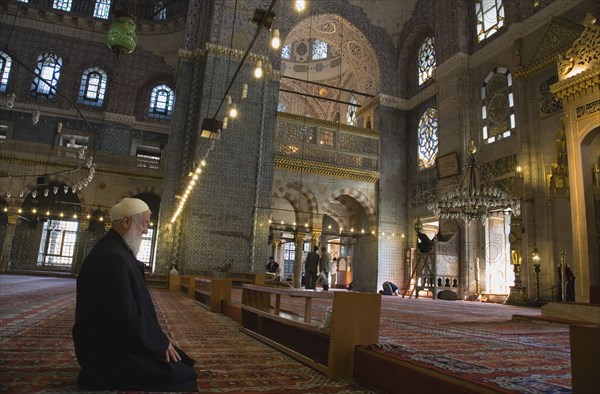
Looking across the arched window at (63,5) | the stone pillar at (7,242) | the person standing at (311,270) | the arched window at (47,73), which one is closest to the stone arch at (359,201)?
the person standing at (311,270)

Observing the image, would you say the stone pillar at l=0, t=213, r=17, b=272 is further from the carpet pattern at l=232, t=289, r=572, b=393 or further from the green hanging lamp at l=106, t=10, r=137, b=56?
the carpet pattern at l=232, t=289, r=572, b=393

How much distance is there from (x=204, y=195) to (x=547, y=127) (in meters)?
7.88

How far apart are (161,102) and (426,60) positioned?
10.1 meters

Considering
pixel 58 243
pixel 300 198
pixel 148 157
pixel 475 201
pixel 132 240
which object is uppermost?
pixel 148 157

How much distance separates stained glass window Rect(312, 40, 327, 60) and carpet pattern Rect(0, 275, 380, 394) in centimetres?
1655

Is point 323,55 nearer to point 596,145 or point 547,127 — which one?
point 547,127

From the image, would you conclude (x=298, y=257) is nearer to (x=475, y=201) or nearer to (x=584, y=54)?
(x=475, y=201)

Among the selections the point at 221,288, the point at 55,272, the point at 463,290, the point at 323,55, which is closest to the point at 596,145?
the point at 463,290

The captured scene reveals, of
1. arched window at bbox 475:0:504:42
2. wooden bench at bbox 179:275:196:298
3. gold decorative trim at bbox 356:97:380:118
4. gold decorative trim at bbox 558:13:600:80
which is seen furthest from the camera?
gold decorative trim at bbox 356:97:380:118

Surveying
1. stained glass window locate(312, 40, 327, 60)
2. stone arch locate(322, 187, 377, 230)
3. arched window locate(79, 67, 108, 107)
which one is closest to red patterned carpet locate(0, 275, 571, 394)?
stone arch locate(322, 187, 377, 230)

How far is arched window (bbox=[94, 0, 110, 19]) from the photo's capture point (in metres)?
16.9

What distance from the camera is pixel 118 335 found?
5.85 ft

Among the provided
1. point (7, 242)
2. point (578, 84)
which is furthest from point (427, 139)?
point (7, 242)

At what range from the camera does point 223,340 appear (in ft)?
10.8
